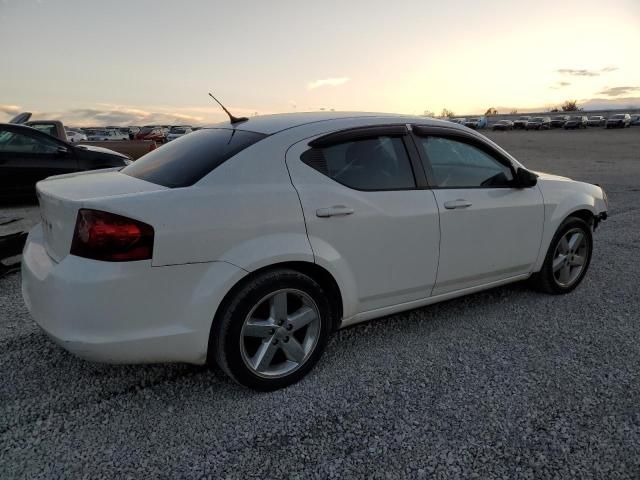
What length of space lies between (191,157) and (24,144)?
7.11 m

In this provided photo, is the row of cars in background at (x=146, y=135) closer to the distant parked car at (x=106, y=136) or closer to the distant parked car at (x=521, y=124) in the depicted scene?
the distant parked car at (x=106, y=136)

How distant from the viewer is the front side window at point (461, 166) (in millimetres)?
3424

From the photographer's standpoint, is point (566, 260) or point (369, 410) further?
point (566, 260)

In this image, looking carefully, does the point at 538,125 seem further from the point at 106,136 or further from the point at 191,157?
the point at 191,157

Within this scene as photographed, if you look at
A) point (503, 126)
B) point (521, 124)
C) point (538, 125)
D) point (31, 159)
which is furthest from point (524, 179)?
point (521, 124)

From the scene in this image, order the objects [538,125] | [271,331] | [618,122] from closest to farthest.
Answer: [271,331], [618,122], [538,125]

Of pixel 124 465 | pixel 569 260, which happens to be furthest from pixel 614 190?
pixel 124 465

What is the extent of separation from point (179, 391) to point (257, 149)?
146 centimetres

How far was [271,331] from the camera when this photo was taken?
277 cm

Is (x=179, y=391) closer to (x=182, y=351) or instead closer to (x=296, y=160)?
(x=182, y=351)

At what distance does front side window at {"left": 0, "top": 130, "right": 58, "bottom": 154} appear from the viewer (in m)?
8.32

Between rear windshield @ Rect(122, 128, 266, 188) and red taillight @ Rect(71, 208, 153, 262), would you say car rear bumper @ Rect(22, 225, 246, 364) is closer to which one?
red taillight @ Rect(71, 208, 153, 262)

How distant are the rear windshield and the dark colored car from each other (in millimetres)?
6193

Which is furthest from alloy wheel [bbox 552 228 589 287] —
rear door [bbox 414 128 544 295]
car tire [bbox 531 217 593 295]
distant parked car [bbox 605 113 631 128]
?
distant parked car [bbox 605 113 631 128]
